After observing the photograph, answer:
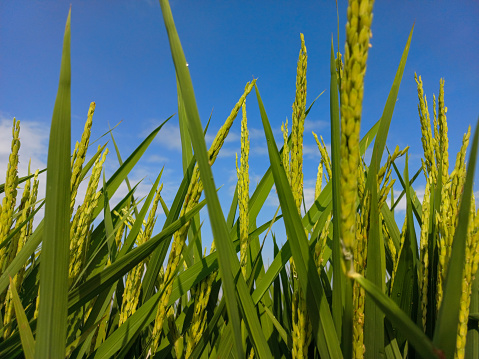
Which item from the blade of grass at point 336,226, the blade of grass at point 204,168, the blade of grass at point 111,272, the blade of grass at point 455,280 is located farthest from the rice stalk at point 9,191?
the blade of grass at point 455,280

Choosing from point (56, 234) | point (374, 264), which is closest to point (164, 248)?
point (56, 234)

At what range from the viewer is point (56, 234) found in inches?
20.0

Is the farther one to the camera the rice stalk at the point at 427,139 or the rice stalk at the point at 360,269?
the rice stalk at the point at 427,139

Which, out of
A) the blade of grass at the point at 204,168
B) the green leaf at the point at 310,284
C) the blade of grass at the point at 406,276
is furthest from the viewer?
the blade of grass at the point at 406,276

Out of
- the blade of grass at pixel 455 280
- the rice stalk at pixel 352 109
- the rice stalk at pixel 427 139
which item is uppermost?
the rice stalk at pixel 427 139

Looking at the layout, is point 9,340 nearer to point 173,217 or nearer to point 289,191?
point 173,217

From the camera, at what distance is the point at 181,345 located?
0.79 meters

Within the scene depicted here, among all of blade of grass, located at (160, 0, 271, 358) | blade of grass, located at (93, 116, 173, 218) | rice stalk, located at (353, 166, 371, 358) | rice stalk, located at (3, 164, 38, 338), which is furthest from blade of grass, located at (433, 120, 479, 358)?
blade of grass, located at (93, 116, 173, 218)

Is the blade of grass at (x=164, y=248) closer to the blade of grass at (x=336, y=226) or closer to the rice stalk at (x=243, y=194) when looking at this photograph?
the rice stalk at (x=243, y=194)

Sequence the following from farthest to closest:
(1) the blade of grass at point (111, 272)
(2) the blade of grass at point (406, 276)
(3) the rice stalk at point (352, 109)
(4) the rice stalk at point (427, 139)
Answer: (4) the rice stalk at point (427, 139) < (2) the blade of grass at point (406, 276) < (1) the blade of grass at point (111, 272) < (3) the rice stalk at point (352, 109)

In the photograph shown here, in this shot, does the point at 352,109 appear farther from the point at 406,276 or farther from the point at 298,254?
the point at 406,276

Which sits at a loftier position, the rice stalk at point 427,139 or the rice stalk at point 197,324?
the rice stalk at point 427,139

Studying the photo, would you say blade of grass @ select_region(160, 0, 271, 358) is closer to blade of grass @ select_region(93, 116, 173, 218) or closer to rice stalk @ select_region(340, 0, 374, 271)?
rice stalk @ select_region(340, 0, 374, 271)

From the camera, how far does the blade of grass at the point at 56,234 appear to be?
0.50 metres
